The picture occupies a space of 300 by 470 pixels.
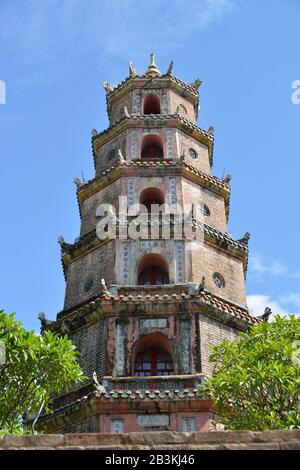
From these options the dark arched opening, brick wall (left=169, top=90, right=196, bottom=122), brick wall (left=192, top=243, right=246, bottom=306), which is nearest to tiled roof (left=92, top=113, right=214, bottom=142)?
brick wall (left=169, top=90, right=196, bottom=122)

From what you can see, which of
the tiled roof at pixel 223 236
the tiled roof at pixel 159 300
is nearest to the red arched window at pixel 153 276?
the tiled roof at pixel 159 300

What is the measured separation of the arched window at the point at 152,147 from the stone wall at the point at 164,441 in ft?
66.8

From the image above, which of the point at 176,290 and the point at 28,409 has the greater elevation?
the point at 176,290

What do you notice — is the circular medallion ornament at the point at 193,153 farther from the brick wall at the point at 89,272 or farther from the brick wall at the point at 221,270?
the brick wall at the point at 89,272

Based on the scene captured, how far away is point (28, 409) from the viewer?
1402 cm

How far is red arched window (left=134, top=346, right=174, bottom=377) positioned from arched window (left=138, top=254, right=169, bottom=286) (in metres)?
2.69

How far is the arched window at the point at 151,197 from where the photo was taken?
2423cm

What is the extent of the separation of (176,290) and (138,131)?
8295mm

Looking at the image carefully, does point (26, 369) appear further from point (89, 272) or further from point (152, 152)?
point (152, 152)

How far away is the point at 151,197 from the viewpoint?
24.6m
